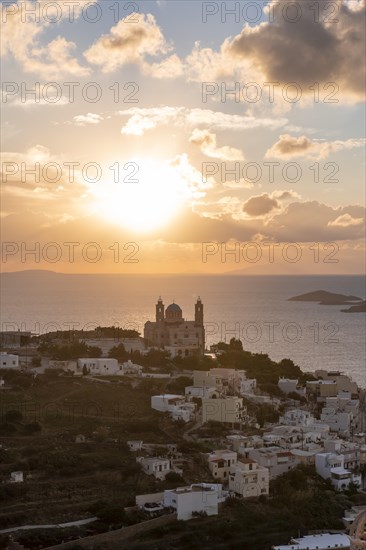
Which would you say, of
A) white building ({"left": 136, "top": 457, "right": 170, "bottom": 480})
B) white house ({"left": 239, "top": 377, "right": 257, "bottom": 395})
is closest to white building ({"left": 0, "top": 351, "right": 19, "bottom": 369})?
white house ({"left": 239, "top": 377, "right": 257, "bottom": 395})

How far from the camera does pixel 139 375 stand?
3606cm

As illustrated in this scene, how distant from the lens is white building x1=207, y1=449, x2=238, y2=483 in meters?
23.6

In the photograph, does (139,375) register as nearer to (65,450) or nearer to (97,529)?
(65,450)

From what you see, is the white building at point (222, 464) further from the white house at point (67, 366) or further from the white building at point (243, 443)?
the white house at point (67, 366)

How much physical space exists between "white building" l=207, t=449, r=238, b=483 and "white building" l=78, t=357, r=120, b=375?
12.6 metres

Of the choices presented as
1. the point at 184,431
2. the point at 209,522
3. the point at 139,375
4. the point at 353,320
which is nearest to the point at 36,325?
the point at 353,320

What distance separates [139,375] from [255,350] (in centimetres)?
3950

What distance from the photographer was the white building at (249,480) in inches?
889

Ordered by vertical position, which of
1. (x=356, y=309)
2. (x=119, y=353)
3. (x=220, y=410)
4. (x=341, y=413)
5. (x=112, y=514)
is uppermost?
(x=356, y=309)

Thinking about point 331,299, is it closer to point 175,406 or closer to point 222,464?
point 175,406

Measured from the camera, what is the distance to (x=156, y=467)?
75.4 feet

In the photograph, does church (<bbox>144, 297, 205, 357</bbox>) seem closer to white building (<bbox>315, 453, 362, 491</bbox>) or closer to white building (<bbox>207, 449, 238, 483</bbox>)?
white building (<bbox>315, 453, 362, 491</bbox>)

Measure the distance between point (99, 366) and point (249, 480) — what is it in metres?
14.6

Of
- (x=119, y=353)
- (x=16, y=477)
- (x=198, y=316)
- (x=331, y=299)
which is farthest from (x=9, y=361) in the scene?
(x=331, y=299)
